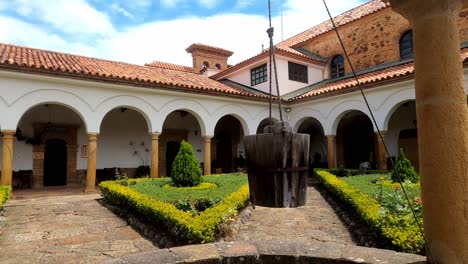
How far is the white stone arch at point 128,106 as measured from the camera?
1068cm

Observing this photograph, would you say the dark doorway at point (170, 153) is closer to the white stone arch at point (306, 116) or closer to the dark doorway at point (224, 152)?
the dark doorway at point (224, 152)

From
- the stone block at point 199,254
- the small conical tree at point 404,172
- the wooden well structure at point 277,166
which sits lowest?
the stone block at point 199,254

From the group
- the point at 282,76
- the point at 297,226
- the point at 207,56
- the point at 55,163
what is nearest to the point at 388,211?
the point at 297,226

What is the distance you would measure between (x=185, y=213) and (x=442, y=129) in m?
4.40

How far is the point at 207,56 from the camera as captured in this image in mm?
27125

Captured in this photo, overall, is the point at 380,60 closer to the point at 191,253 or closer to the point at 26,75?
the point at 26,75

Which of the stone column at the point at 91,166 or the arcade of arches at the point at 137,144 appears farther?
the arcade of arches at the point at 137,144

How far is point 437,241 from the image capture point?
209cm

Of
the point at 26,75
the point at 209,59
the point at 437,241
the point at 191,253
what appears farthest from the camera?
the point at 209,59

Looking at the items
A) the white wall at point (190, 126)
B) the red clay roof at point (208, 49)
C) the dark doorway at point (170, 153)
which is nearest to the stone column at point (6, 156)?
the white wall at point (190, 126)

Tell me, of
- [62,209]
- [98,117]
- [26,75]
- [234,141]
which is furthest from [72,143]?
[234,141]

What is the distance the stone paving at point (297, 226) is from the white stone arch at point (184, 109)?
5736 mm

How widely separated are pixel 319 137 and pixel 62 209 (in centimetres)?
1305

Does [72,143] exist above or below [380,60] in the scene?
below
